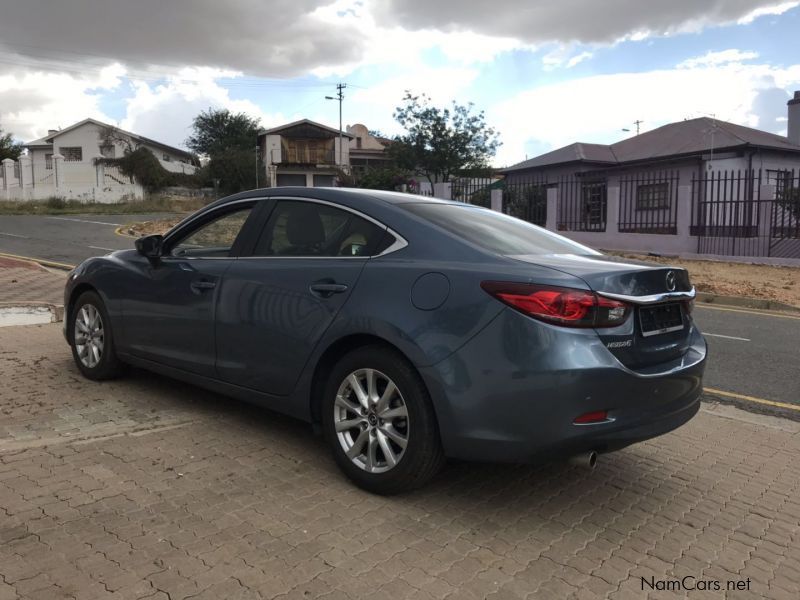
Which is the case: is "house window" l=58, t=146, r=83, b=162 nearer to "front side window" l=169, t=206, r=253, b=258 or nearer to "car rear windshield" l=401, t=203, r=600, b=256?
"front side window" l=169, t=206, r=253, b=258

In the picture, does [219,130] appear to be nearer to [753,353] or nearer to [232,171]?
[232,171]

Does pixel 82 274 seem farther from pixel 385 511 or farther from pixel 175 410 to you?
pixel 385 511

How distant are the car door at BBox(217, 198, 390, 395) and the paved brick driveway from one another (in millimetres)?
561

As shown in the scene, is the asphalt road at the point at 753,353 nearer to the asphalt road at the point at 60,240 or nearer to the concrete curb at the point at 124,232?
the asphalt road at the point at 60,240

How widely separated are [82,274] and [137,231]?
20285 mm

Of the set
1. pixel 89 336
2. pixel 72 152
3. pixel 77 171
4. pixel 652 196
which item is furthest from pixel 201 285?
pixel 72 152

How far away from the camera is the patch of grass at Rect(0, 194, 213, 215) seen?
38438 millimetres

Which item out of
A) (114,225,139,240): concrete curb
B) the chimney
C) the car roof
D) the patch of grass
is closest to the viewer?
the car roof

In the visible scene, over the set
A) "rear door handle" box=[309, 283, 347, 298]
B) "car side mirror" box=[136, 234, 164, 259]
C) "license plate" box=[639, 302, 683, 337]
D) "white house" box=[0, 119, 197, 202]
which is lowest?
"license plate" box=[639, 302, 683, 337]

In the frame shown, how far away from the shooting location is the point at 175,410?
15.6ft

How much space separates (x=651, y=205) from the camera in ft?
85.1

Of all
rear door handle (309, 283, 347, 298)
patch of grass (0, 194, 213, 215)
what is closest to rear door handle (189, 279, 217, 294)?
rear door handle (309, 283, 347, 298)

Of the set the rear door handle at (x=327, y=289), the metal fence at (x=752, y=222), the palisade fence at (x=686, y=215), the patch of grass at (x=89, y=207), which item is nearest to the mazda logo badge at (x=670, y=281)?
the rear door handle at (x=327, y=289)

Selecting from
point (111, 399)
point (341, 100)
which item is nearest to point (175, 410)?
point (111, 399)
